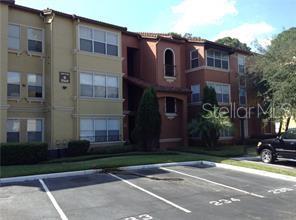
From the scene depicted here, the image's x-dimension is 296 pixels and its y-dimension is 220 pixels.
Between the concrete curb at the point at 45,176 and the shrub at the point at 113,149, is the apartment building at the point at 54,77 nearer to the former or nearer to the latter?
the shrub at the point at 113,149

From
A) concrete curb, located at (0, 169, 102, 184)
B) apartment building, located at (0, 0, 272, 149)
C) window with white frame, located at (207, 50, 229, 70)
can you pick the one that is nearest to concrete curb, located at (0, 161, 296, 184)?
concrete curb, located at (0, 169, 102, 184)

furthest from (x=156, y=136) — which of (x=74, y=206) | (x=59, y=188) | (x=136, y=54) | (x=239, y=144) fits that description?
(x=74, y=206)

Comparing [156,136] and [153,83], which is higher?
[153,83]

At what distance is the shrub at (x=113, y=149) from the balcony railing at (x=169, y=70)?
22.9 ft

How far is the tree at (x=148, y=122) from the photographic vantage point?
23.2 meters

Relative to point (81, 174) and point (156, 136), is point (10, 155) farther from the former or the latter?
point (156, 136)

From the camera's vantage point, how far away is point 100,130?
23.7m

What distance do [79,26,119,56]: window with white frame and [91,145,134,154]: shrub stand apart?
6132mm

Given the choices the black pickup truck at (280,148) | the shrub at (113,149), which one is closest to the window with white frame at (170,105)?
the shrub at (113,149)

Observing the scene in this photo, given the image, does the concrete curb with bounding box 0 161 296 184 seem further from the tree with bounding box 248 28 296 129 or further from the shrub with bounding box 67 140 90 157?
the tree with bounding box 248 28 296 129

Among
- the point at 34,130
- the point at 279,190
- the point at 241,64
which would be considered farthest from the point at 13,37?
the point at 241,64

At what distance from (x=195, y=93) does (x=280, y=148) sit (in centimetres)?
1187

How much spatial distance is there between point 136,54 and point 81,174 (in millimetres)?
15648

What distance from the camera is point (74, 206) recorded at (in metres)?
9.67
